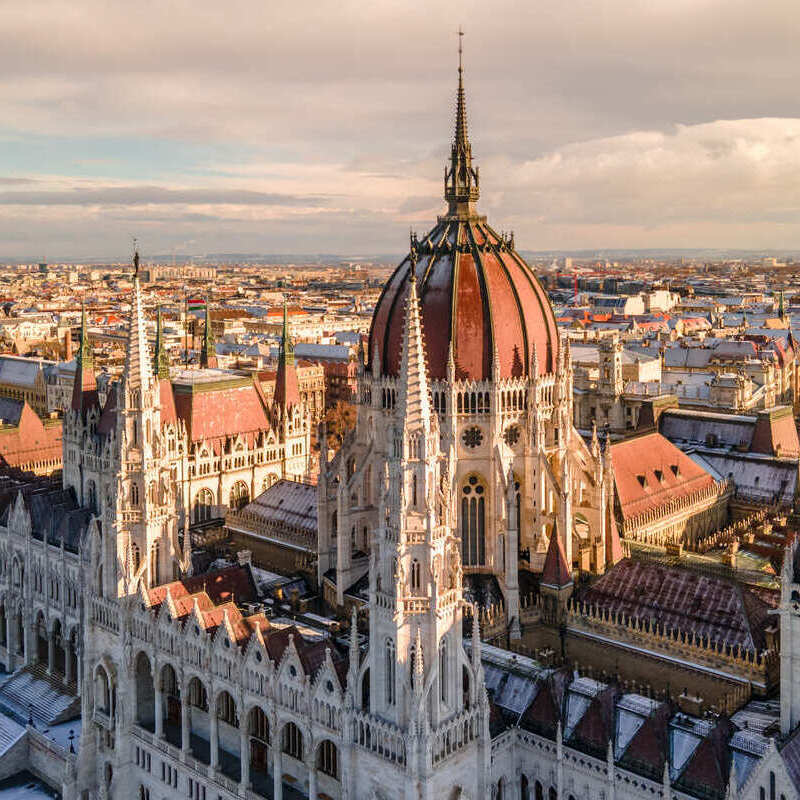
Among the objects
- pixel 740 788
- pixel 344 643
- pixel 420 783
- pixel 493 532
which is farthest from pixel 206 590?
pixel 740 788

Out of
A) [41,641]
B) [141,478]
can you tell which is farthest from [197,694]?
[41,641]

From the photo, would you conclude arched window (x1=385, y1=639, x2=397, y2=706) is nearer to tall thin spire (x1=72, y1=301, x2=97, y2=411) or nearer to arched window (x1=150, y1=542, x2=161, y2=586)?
arched window (x1=150, y1=542, x2=161, y2=586)

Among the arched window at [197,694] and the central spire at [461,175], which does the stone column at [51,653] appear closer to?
the arched window at [197,694]

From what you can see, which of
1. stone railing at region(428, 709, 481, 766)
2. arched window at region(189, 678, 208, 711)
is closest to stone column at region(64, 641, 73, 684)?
arched window at region(189, 678, 208, 711)

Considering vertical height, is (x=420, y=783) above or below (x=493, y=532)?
below

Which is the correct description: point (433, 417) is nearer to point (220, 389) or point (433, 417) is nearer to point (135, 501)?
point (135, 501)

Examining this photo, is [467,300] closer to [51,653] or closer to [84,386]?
[51,653]

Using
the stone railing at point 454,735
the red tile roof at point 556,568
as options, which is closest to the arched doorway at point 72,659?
the red tile roof at point 556,568
